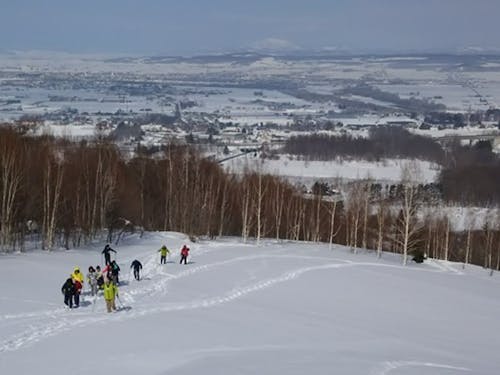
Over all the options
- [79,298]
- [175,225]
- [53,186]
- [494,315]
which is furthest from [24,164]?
[494,315]

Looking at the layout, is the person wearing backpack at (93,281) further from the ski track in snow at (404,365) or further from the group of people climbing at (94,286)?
the ski track in snow at (404,365)

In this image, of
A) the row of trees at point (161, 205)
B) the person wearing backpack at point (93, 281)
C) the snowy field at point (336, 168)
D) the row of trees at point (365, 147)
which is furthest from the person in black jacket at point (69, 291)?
the row of trees at point (365, 147)

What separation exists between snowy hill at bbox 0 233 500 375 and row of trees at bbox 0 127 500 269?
523 cm

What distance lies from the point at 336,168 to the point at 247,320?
9288 centimetres

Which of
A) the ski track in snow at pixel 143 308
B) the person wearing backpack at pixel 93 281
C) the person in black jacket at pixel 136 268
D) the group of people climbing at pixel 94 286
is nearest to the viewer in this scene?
the ski track in snow at pixel 143 308

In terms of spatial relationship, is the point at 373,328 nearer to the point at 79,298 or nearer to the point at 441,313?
the point at 441,313

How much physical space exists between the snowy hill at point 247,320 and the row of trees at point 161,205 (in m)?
5.23

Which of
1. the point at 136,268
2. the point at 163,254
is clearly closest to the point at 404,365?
the point at 136,268

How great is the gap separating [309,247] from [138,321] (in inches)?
968

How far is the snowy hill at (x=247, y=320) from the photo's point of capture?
1473 cm

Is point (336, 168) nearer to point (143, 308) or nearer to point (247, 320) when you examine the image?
point (143, 308)

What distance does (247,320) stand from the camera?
1967 cm

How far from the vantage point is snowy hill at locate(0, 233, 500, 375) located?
48.3 feet

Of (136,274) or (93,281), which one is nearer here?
(93,281)
